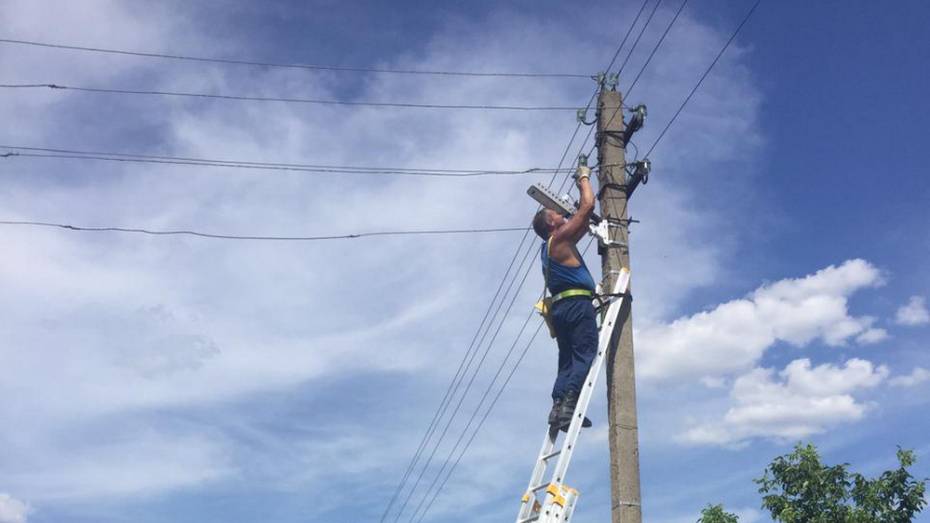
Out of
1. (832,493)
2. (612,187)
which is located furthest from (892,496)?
(612,187)

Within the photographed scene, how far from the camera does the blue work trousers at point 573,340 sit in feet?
26.7

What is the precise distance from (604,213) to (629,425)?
7.65 feet

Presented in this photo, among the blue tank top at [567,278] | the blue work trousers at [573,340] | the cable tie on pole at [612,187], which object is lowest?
the blue work trousers at [573,340]

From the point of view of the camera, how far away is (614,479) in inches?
311

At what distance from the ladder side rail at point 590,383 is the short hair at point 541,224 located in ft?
2.91

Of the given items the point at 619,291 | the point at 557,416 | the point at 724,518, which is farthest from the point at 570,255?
the point at 724,518

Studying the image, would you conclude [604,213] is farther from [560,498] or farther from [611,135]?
[560,498]

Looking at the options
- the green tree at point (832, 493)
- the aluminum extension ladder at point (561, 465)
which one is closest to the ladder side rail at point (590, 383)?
the aluminum extension ladder at point (561, 465)

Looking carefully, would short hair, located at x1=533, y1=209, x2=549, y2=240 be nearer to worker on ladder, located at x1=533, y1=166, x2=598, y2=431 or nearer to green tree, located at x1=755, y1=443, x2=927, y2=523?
worker on ladder, located at x1=533, y1=166, x2=598, y2=431

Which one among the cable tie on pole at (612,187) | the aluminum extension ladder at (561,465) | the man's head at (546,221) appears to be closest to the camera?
the aluminum extension ladder at (561,465)

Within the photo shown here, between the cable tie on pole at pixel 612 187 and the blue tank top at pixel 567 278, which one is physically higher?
the cable tie on pole at pixel 612 187

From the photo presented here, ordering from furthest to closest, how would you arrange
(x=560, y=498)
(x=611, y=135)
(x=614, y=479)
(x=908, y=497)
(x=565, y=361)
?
1. (x=908, y=497)
2. (x=611, y=135)
3. (x=565, y=361)
4. (x=614, y=479)
5. (x=560, y=498)

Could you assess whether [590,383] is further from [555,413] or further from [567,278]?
[567,278]

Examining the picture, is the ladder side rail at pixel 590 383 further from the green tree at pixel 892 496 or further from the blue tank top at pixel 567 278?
the green tree at pixel 892 496
